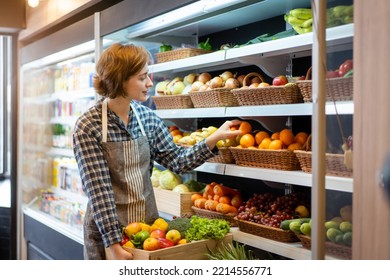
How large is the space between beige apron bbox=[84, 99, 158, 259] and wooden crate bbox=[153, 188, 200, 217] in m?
0.28

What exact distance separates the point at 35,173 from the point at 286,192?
313 cm

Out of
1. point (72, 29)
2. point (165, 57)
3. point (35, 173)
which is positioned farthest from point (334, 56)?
point (35, 173)

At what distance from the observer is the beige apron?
8.09ft

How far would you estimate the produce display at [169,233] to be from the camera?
2234 millimetres

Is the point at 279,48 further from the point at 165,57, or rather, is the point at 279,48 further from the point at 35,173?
the point at 35,173

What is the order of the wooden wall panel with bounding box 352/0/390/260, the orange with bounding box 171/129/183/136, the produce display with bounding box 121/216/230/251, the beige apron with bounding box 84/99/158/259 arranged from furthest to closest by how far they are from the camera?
the orange with bounding box 171/129/183/136
the beige apron with bounding box 84/99/158/259
the produce display with bounding box 121/216/230/251
the wooden wall panel with bounding box 352/0/390/260

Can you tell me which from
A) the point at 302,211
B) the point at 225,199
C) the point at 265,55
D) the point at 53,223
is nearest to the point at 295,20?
the point at 265,55

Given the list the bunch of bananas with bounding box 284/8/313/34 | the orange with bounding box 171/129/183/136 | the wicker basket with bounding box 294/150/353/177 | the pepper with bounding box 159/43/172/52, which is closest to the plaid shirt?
the orange with bounding box 171/129/183/136

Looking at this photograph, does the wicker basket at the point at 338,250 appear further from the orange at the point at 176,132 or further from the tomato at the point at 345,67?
the orange at the point at 176,132

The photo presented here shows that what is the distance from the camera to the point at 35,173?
199 inches

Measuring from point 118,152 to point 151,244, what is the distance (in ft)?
1.66

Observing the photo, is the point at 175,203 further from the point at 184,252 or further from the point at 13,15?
the point at 13,15

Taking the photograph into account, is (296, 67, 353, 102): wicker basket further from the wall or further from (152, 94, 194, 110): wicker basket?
the wall

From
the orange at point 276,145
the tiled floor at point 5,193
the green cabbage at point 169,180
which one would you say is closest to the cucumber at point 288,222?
the orange at point 276,145
